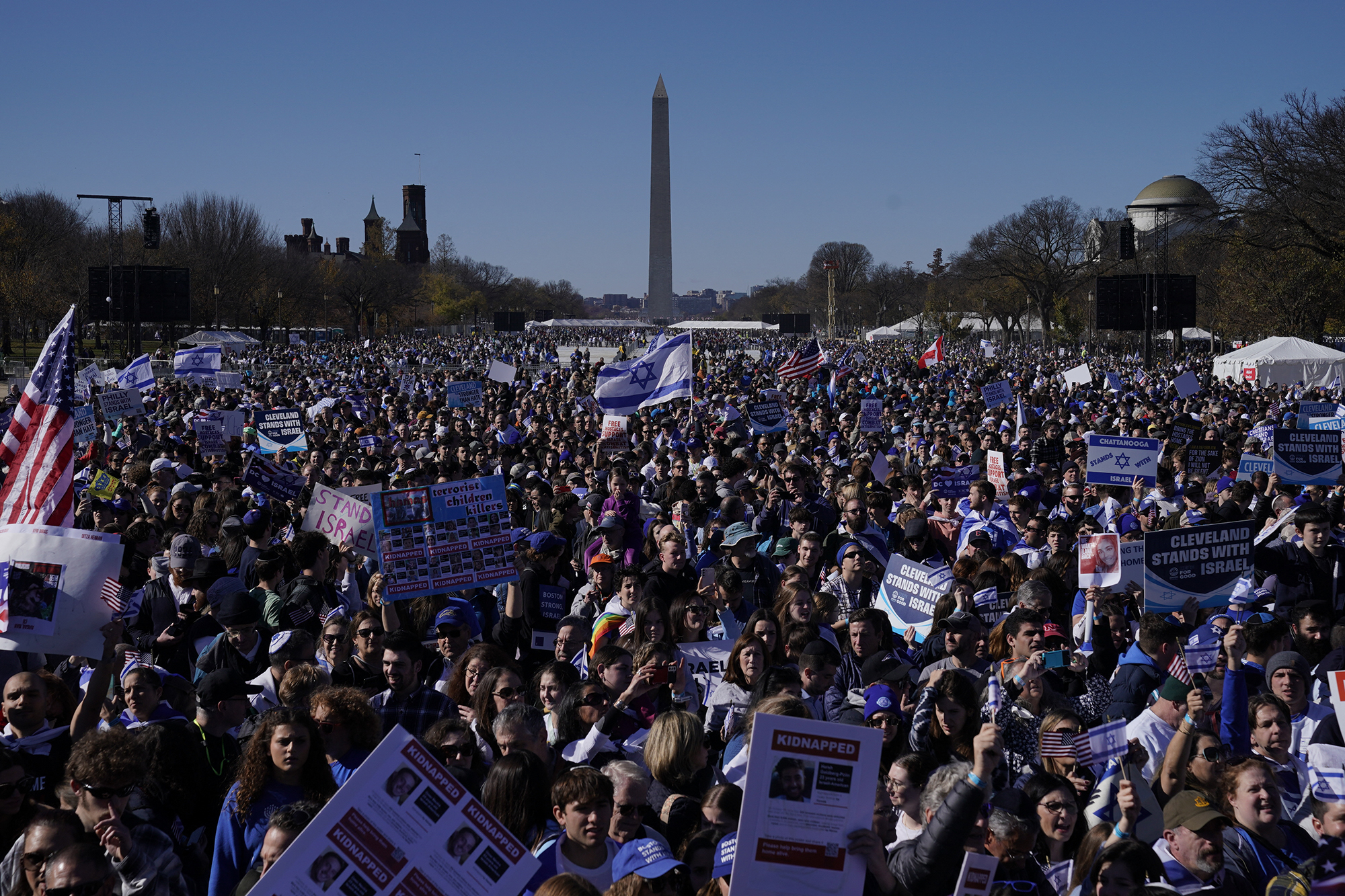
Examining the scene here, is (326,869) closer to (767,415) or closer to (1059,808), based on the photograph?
(1059,808)

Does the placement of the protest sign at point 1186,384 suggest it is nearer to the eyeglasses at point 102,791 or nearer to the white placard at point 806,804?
the white placard at point 806,804

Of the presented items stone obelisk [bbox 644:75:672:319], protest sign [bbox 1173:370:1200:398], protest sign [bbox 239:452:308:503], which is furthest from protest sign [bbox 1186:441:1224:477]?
stone obelisk [bbox 644:75:672:319]

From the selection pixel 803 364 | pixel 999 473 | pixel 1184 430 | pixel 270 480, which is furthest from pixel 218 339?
pixel 999 473

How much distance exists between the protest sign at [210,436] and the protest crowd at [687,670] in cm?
255

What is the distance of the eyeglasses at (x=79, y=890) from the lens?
3580 mm

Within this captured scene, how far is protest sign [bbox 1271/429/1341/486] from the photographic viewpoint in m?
12.3

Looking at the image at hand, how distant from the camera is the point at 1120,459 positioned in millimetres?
12266

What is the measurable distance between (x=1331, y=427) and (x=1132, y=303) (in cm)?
1948

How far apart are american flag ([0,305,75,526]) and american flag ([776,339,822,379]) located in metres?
18.9

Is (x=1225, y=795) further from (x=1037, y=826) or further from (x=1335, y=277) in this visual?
(x=1335, y=277)

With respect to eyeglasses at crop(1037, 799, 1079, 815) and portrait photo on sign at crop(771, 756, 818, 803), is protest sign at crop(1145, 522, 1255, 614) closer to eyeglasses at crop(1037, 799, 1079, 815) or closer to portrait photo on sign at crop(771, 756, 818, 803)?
eyeglasses at crop(1037, 799, 1079, 815)

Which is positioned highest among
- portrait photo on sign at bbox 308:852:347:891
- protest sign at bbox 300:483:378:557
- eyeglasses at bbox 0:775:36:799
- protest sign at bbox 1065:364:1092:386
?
protest sign at bbox 1065:364:1092:386

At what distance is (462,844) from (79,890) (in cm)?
110

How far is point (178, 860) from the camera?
425cm
